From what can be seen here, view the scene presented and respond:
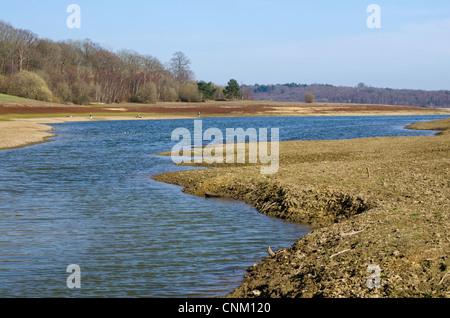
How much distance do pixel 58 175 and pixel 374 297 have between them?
1926cm

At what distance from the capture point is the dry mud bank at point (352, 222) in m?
8.10

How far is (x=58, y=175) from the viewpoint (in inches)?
942

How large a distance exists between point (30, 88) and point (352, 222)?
348 ft

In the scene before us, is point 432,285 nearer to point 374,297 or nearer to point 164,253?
point 374,297

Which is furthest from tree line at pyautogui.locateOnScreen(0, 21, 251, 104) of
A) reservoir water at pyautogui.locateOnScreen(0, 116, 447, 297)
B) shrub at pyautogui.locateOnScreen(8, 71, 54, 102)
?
reservoir water at pyautogui.locateOnScreen(0, 116, 447, 297)

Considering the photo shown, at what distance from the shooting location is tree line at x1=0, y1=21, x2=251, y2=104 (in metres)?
113

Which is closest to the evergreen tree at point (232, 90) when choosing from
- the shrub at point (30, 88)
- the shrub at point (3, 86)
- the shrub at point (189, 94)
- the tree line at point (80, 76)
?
the tree line at point (80, 76)

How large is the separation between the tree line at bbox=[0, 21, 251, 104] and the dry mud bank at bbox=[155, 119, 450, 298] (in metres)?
97.1

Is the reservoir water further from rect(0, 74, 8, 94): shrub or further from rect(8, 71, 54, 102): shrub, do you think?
rect(0, 74, 8, 94): shrub

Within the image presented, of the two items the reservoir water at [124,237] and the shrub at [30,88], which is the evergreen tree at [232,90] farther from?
the reservoir water at [124,237]

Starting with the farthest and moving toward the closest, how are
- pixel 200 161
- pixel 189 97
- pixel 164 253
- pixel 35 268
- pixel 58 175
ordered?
pixel 189 97 → pixel 200 161 → pixel 58 175 → pixel 164 253 → pixel 35 268

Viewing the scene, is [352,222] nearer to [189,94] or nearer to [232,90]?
[189,94]
